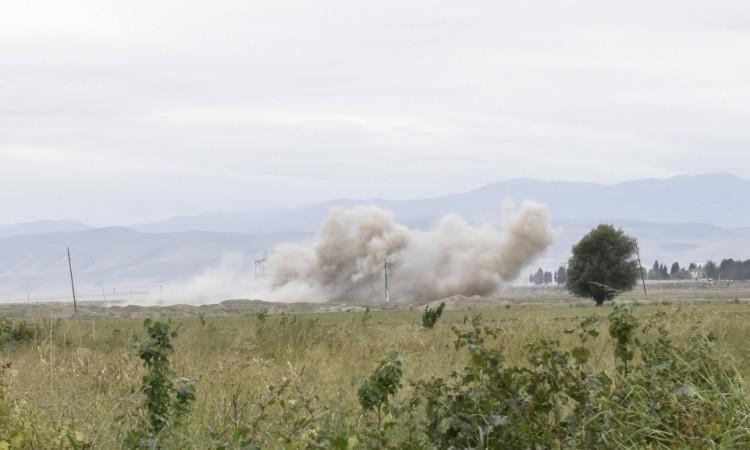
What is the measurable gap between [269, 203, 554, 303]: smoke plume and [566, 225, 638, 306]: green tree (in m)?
9.02

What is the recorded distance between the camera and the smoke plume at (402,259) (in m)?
94.9

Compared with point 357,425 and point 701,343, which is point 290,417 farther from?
point 701,343

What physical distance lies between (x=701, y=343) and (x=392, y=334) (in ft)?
41.1

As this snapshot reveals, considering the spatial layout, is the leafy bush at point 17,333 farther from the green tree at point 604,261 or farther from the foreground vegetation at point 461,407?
the green tree at point 604,261

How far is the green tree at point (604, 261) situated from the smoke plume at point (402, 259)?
9.02 metres

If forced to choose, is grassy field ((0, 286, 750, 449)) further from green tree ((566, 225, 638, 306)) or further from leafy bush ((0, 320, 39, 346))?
green tree ((566, 225, 638, 306))

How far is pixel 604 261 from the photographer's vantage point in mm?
83875

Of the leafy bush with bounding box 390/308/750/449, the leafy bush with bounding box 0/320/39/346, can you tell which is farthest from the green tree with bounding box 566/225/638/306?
the leafy bush with bounding box 390/308/750/449

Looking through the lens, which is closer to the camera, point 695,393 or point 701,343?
point 695,393

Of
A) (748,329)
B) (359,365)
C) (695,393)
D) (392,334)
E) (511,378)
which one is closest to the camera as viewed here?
(695,393)

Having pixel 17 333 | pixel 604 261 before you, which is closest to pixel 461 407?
pixel 17 333

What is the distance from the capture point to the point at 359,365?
15.0m

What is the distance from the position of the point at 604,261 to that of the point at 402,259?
21.8 meters

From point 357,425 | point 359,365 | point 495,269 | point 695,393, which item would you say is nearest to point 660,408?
point 695,393
